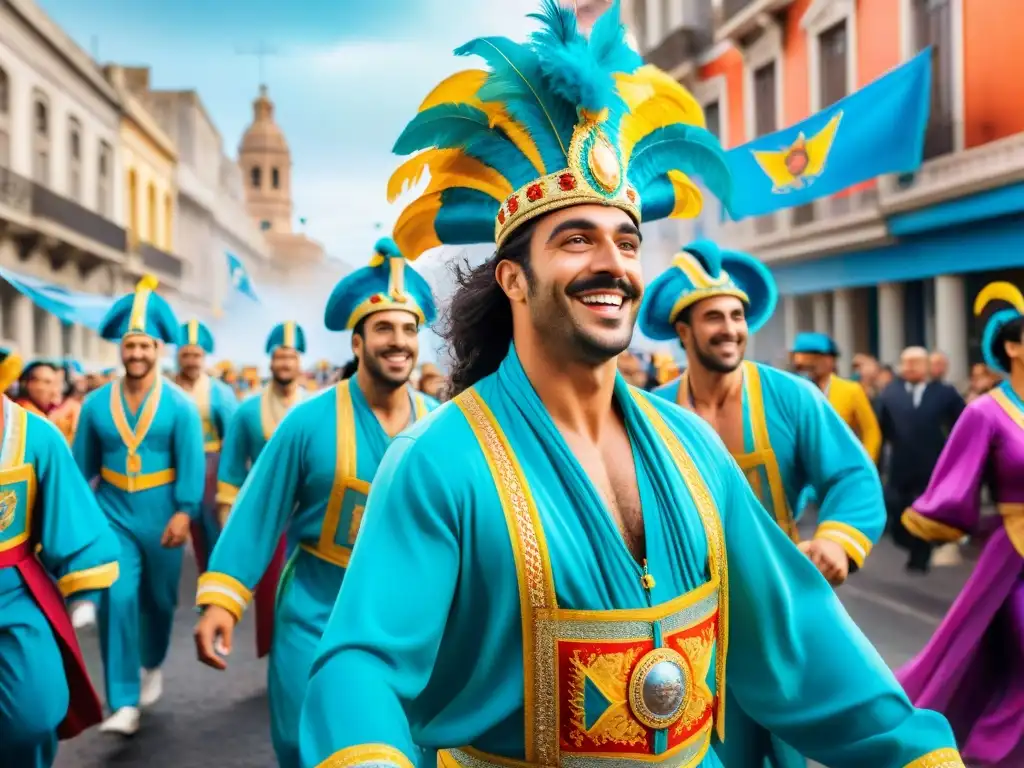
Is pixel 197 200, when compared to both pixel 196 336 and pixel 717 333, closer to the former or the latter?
pixel 196 336

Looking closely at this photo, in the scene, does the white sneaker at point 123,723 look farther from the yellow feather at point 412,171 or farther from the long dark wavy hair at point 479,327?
the yellow feather at point 412,171

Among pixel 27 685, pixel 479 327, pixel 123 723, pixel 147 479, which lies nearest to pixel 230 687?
pixel 123 723

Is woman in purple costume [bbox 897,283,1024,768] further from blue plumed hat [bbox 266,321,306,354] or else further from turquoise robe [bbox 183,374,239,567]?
turquoise robe [bbox 183,374,239,567]

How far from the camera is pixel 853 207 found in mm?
17141

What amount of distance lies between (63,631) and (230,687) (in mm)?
2321

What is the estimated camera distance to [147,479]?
683 cm

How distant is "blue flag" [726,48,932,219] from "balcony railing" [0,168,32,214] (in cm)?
1585

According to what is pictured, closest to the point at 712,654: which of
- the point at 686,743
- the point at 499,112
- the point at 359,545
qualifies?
the point at 686,743

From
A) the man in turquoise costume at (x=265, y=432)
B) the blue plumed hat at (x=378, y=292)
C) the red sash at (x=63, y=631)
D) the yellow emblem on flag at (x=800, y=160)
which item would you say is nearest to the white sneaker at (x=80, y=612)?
the red sash at (x=63, y=631)

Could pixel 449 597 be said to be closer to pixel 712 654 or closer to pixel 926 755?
pixel 712 654

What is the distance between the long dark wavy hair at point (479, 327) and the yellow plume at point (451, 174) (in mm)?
158

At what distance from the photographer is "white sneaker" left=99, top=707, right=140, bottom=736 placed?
592 centimetres

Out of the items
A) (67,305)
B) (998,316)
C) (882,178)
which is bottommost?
(998,316)

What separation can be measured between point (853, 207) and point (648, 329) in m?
13.0
